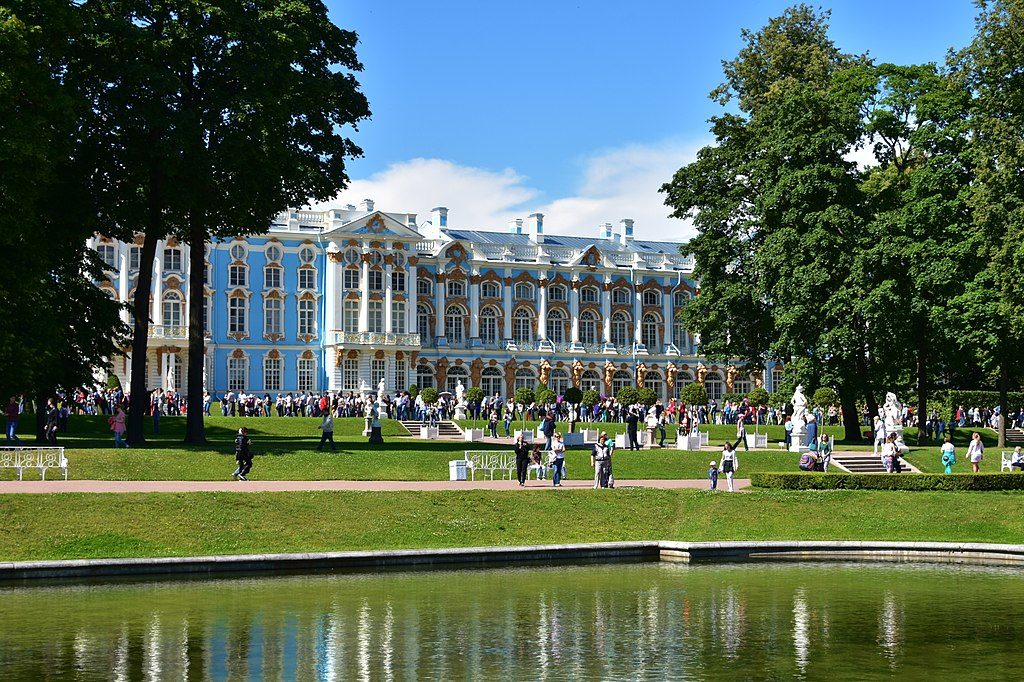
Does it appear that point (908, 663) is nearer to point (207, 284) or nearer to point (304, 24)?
point (304, 24)

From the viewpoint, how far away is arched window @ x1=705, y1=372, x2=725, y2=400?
8844 cm

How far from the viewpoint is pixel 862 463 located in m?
39.3

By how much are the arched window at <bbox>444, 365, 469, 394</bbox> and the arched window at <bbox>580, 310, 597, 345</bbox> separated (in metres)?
9.22

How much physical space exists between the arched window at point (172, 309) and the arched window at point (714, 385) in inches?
1421

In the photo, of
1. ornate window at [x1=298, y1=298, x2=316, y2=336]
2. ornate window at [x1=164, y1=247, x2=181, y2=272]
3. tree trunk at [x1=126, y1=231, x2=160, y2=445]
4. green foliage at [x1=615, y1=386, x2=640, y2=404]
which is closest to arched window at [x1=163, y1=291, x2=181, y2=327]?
ornate window at [x1=164, y1=247, x2=181, y2=272]

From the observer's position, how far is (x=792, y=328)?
144 ft

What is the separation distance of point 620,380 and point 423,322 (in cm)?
1446

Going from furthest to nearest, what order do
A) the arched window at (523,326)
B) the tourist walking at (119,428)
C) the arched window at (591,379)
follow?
the arched window at (591,379) → the arched window at (523,326) → the tourist walking at (119,428)

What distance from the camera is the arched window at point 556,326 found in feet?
279

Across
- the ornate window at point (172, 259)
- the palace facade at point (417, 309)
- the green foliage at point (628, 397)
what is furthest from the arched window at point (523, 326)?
the ornate window at point (172, 259)

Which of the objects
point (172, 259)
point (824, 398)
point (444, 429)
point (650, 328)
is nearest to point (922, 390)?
point (824, 398)

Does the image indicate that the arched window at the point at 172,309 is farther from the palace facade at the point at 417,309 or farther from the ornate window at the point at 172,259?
the ornate window at the point at 172,259

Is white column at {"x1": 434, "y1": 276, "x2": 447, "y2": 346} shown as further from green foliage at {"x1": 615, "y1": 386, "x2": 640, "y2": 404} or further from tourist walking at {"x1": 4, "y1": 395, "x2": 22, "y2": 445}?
tourist walking at {"x1": 4, "y1": 395, "x2": 22, "y2": 445}

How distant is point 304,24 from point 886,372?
874 inches
